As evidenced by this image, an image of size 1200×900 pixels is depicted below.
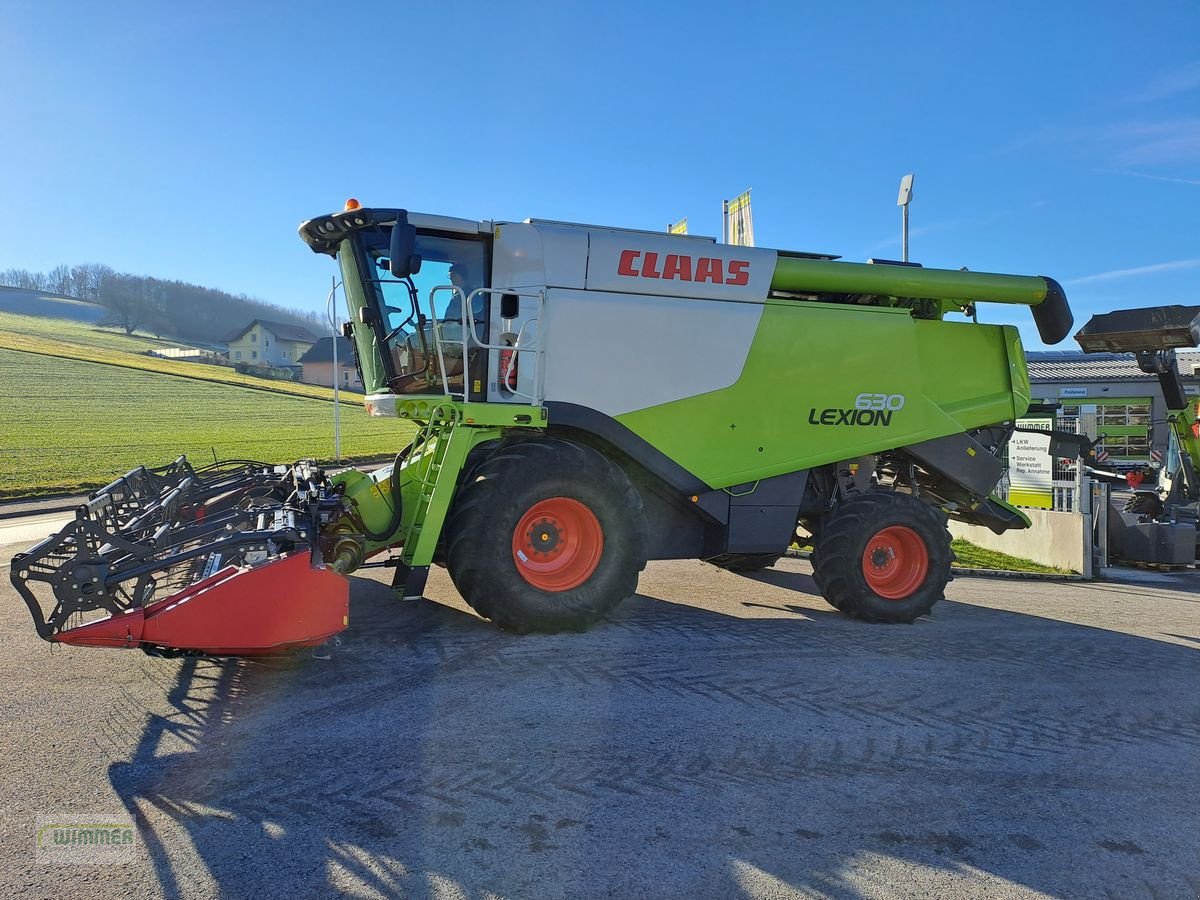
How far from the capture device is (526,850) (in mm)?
3014

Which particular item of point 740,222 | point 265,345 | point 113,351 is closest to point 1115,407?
point 740,222

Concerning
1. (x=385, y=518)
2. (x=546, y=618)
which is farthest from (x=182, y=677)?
(x=546, y=618)

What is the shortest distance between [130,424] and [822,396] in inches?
1252

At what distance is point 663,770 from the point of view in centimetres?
371

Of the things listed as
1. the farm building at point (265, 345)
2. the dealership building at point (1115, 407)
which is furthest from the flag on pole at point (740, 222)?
the farm building at point (265, 345)

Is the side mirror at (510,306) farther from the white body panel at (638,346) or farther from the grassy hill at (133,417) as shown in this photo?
the grassy hill at (133,417)

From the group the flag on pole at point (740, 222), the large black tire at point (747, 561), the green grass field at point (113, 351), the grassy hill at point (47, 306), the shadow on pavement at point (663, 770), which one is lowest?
the shadow on pavement at point (663, 770)

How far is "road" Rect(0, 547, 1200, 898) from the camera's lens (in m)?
2.91

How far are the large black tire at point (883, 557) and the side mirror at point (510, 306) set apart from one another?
126 inches

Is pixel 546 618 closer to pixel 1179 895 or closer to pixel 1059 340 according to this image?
pixel 1179 895

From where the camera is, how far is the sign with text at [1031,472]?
11078 millimetres

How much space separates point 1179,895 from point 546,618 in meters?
3.84

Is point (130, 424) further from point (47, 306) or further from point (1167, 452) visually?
point (47, 306)

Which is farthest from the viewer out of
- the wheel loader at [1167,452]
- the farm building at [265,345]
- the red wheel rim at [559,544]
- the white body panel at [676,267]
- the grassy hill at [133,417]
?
the farm building at [265,345]
